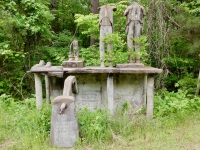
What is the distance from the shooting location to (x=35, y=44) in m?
7.87

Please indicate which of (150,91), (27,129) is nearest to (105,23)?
(150,91)

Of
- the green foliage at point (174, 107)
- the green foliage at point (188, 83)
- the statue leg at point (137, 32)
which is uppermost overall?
the statue leg at point (137, 32)

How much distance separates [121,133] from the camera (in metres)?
4.19

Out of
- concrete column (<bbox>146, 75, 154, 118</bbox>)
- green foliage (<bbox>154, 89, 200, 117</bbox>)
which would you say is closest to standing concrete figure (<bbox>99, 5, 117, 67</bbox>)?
concrete column (<bbox>146, 75, 154, 118</bbox>)

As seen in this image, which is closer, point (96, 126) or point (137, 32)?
point (96, 126)

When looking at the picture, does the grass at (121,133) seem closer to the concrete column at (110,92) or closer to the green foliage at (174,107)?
the green foliage at (174,107)

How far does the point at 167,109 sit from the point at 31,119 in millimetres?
2917

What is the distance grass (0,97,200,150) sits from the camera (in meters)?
3.79

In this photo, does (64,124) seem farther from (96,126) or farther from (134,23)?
(134,23)

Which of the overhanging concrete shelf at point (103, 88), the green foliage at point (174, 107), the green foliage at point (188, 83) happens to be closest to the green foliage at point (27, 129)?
the overhanging concrete shelf at point (103, 88)

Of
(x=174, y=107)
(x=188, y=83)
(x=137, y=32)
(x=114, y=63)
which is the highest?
(x=137, y=32)

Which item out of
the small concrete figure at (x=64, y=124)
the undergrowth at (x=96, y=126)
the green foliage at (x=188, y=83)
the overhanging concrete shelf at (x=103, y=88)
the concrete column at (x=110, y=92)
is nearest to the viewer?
the small concrete figure at (x=64, y=124)

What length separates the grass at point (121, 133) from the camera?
379 centimetres

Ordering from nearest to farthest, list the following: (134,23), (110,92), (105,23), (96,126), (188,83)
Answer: (96,126) → (110,92) → (105,23) → (134,23) → (188,83)
